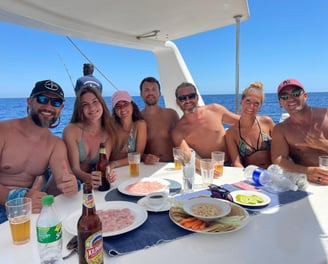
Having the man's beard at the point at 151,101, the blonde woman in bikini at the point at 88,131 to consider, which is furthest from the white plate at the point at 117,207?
the man's beard at the point at 151,101

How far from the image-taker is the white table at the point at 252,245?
2.39 feet

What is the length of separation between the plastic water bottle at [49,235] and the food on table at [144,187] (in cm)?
54

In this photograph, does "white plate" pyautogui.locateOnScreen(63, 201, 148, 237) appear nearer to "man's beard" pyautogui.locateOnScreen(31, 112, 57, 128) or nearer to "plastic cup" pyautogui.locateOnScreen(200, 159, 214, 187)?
"plastic cup" pyautogui.locateOnScreen(200, 159, 214, 187)

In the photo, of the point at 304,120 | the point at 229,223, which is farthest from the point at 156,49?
the point at 229,223

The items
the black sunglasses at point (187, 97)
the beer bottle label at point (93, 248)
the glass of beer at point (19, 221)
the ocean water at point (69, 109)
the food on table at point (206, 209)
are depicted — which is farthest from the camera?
the ocean water at point (69, 109)

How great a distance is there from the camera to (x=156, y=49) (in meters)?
3.82

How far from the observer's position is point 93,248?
0.64 m

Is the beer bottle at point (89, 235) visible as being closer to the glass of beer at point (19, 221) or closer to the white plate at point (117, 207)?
the white plate at point (117, 207)

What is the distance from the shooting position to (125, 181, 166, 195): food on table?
4.14 feet

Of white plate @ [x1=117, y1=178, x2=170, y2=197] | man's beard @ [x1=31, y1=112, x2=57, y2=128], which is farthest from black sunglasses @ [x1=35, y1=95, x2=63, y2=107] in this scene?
white plate @ [x1=117, y1=178, x2=170, y2=197]

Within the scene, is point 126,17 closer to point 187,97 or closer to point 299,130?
point 187,97

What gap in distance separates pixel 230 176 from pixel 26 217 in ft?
3.58

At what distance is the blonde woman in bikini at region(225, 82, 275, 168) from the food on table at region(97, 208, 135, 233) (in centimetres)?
127

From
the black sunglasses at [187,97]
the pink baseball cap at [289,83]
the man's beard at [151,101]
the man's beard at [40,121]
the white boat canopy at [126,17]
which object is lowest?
the man's beard at [40,121]
